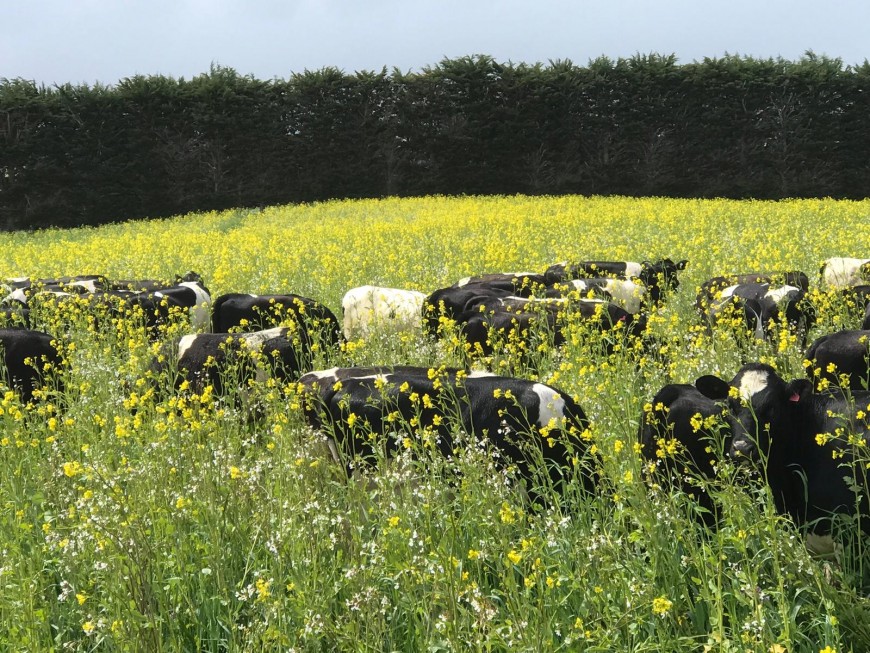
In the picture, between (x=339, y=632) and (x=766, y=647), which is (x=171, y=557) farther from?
(x=766, y=647)

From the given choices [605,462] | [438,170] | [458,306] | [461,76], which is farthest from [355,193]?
[605,462]

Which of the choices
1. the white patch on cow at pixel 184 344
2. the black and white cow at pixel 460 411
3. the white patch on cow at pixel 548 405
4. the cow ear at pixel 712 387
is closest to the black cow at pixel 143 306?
the white patch on cow at pixel 184 344

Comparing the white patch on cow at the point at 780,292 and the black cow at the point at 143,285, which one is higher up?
the white patch on cow at the point at 780,292

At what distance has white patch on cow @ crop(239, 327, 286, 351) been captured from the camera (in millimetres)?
6755

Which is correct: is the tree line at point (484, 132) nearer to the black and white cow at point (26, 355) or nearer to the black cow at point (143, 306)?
the black cow at point (143, 306)

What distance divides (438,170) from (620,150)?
26.6 feet

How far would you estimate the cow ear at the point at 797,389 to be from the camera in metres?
4.15

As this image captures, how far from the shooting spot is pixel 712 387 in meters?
4.30

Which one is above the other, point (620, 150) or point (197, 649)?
point (620, 150)

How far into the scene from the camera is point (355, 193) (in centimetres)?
3416

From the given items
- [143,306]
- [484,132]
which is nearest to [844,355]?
[143,306]

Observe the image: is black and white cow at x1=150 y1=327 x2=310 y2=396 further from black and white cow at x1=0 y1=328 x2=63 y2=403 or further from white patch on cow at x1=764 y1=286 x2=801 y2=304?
white patch on cow at x1=764 y1=286 x2=801 y2=304

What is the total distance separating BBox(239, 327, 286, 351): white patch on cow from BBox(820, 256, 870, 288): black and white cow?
6.65 meters

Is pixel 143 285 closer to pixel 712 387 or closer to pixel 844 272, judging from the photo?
pixel 712 387
